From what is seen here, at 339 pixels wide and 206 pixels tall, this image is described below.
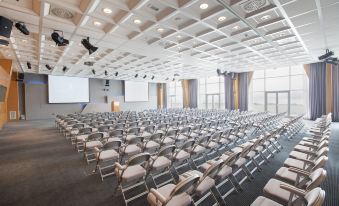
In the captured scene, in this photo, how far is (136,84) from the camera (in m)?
21.8

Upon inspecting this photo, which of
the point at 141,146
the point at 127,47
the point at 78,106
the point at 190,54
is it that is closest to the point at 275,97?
the point at 190,54

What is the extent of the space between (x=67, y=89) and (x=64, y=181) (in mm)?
15287

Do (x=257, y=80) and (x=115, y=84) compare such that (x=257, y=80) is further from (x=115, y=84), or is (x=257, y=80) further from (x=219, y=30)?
(x=115, y=84)

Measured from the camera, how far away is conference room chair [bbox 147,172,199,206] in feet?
6.21

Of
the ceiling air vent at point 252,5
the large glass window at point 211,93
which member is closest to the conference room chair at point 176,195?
the ceiling air vent at point 252,5

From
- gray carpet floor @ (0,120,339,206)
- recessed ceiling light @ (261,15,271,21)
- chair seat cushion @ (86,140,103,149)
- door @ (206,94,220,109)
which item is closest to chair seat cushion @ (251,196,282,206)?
gray carpet floor @ (0,120,339,206)

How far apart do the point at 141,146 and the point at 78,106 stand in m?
15.8

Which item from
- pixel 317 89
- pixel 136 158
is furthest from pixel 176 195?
pixel 317 89

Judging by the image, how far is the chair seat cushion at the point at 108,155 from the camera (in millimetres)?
3701

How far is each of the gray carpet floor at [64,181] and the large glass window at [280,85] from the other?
903 centimetres

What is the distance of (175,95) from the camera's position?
950 inches

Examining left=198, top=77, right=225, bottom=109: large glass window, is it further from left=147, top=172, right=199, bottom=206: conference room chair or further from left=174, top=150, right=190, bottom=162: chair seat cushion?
left=147, top=172, right=199, bottom=206: conference room chair

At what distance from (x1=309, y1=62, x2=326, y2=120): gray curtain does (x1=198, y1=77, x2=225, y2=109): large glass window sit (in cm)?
764

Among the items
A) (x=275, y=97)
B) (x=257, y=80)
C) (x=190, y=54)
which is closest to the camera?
(x=190, y=54)
